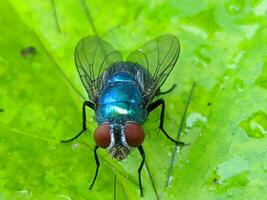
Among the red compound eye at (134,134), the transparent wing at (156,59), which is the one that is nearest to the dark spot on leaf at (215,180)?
the red compound eye at (134,134)

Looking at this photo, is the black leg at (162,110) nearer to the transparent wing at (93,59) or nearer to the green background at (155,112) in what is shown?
the green background at (155,112)

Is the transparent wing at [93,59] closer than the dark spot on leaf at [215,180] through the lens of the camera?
No

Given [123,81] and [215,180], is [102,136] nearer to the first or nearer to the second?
[123,81]

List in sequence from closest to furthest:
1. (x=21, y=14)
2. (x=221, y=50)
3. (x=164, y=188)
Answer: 1. (x=164, y=188)
2. (x=221, y=50)
3. (x=21, y=14)

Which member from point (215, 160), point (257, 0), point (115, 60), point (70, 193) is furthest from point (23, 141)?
point (257, 0)

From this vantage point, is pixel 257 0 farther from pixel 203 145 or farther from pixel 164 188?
pixel 164 188

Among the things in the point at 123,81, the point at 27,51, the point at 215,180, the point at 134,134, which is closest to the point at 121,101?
the point at 123,81
